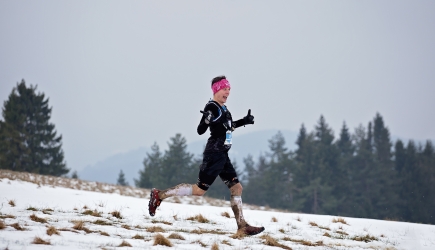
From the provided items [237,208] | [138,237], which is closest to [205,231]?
[237,208]

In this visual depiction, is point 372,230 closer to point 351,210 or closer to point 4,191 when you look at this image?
point 4,191

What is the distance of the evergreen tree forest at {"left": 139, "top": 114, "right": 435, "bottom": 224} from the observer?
52844 mm

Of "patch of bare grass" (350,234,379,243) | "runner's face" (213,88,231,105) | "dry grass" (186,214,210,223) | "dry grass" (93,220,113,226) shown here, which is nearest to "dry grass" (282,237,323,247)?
"patch of bare grass" (350,234,379,243)

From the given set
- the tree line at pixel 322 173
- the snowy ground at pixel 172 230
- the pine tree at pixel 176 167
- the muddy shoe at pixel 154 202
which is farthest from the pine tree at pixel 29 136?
the muddy shoe at pixel 154 202

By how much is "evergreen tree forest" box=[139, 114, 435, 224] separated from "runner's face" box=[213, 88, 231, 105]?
→ 1771 inches

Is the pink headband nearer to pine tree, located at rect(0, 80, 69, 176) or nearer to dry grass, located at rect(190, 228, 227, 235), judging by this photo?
dry grass, located at rect(190, 228, 227, 235)

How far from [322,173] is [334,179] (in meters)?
1.99

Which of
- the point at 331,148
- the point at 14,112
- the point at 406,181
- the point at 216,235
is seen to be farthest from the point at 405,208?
the point at 216,235

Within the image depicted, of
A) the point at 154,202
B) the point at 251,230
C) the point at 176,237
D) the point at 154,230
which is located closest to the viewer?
the point at 176,237

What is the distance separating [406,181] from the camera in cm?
5656

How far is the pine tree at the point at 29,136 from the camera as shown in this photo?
136 ft

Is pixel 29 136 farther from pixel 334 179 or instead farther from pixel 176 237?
pixel 176 237

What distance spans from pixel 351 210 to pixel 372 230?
4671 cm

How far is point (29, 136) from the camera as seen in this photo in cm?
4306
